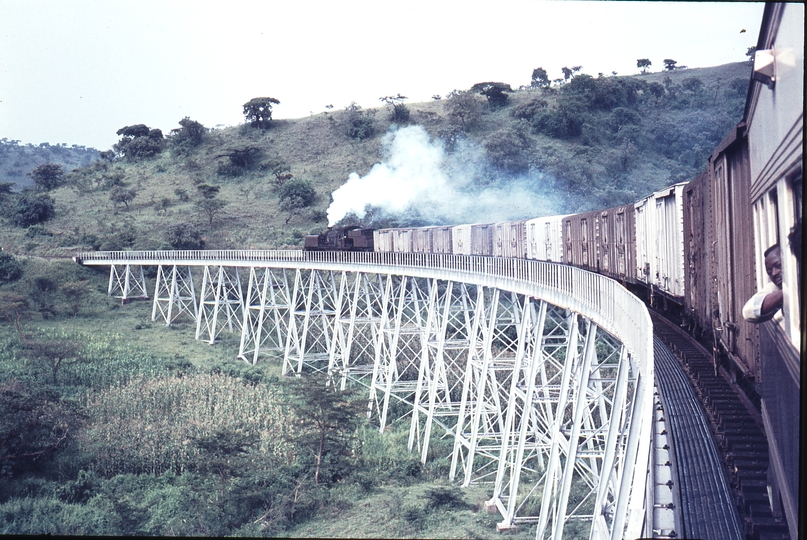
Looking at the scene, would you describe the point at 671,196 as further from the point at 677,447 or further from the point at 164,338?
the point at 164,338

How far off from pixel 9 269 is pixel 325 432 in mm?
23690

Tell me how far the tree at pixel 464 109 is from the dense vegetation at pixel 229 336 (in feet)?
0.60

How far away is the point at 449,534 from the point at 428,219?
111 feet

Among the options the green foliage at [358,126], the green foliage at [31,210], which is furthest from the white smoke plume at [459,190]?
the green foliage at [31,210]

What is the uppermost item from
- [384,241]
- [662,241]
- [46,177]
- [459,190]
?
[46,177]

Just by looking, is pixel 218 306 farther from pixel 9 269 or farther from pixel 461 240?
pixel 9 269

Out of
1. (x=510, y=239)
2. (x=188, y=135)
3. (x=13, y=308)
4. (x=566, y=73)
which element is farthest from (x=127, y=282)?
(x=566, y=73)

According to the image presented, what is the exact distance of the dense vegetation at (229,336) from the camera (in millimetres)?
17125

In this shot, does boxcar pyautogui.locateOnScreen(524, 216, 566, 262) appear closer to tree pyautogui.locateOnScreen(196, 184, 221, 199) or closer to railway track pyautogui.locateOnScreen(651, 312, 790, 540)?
railway track pyautogui.locateOnScreen(651, 312, 790, 540)

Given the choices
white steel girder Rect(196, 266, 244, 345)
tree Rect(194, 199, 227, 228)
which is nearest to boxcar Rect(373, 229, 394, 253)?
white steel girder Rect(196, 266, 244, 345)

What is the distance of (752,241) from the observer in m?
6.37

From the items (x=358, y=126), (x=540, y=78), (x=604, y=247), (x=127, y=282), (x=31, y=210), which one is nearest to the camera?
(x=604, y=247)

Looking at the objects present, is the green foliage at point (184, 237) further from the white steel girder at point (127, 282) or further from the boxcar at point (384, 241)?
the boxcar at point (384, 241)

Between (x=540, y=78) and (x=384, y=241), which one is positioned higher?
(x=540, y=78)
